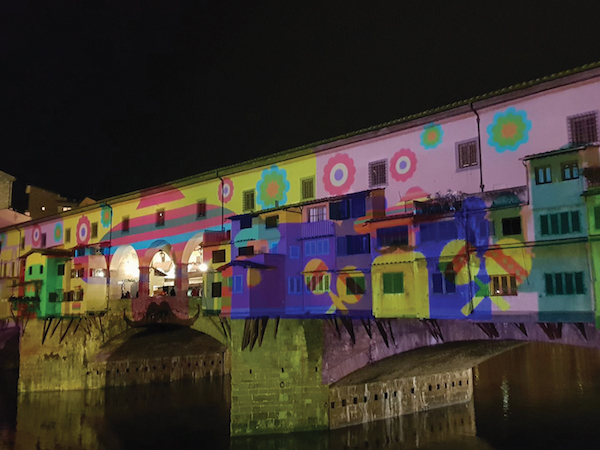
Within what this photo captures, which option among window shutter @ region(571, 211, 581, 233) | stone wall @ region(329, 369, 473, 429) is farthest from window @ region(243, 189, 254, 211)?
window shutter @ region(571, 211, 581, 233)

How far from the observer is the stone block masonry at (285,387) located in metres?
27.7

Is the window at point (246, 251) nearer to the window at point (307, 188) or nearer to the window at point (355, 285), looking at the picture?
the window at point (307, 188)

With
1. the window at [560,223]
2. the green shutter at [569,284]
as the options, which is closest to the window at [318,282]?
the window at [560,223]

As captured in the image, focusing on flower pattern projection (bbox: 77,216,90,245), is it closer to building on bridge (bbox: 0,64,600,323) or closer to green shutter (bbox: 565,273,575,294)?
building on bridge (bbox: 0,64,600,323)

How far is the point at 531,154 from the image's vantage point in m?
21.4

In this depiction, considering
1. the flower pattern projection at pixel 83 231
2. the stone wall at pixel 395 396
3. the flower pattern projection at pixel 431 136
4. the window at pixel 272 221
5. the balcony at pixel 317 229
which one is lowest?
the stone wall at pixel 395 396

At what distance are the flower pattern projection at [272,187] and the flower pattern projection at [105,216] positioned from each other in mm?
17731

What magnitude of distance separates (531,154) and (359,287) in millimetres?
10124

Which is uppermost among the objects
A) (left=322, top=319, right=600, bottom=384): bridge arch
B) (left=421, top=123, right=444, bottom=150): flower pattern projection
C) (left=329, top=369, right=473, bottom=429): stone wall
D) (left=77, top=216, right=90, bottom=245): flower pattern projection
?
(left=421, top=123, right=444, bottom=150): flower pattern projection

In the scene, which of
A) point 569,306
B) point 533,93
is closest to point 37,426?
point 569,306

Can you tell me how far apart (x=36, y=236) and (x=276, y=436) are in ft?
118

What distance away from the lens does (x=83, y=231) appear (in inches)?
1823

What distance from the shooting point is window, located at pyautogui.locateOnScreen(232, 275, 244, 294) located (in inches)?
1155

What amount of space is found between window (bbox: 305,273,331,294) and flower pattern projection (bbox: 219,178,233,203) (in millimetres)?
9055
